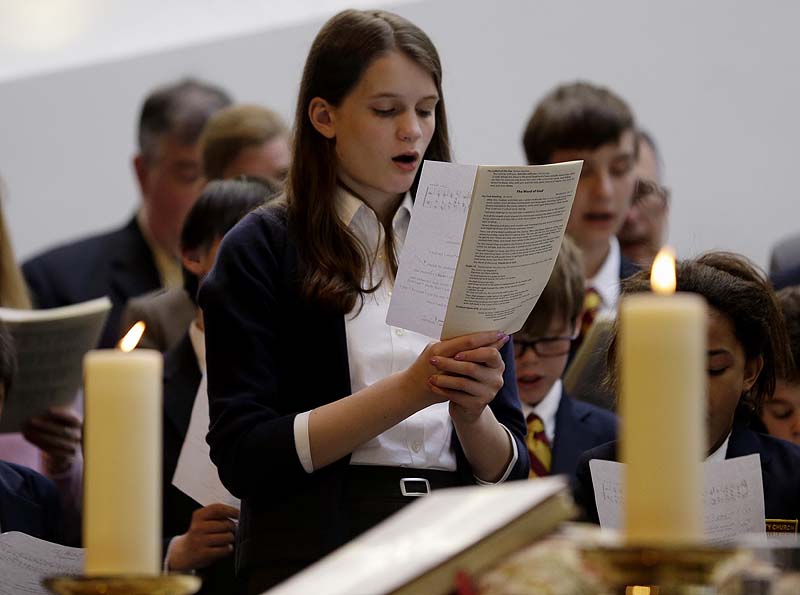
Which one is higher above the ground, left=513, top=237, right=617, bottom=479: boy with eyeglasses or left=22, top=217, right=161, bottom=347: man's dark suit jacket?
left=22, top=217, right=161, bottom=347: man's dark suit jacket

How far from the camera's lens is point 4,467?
2594mm

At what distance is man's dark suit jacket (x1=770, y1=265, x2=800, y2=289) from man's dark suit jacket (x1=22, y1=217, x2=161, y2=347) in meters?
1.80

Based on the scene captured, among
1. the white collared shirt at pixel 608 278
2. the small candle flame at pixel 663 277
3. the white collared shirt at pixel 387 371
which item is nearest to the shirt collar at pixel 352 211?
the white collared shirt at pixel 387 371

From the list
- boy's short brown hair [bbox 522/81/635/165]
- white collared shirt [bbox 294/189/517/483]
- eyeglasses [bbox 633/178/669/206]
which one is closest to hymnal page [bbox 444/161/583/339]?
white collared shirt [bbox 294/189/517/483]

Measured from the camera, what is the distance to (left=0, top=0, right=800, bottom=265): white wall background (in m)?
4.20

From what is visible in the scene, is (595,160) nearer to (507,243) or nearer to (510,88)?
(510,88)

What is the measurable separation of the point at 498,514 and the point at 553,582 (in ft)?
0.37

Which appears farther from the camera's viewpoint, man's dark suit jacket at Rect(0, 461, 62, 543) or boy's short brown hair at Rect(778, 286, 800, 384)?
boy's short brown hair at Rect(778, 286, 800, 384)

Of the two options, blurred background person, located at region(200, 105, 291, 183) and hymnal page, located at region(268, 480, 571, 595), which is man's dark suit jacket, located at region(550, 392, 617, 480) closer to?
blurred background person, located at region(200, 105, 291, 183)

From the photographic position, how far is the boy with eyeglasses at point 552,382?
111 inches

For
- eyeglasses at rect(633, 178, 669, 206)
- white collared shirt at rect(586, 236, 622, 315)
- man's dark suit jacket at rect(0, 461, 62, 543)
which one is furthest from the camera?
eyeglasses at rect(633, 178, 669, 206)

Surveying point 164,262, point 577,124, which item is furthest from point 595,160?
point 164,262

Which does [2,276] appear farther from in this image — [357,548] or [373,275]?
[357,548]

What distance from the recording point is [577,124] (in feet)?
11.3
